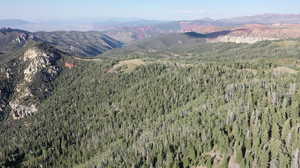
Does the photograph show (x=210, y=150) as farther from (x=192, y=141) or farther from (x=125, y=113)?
(x=125, y=113)

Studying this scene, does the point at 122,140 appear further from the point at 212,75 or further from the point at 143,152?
the point at 212,75

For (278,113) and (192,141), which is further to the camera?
(192,141)

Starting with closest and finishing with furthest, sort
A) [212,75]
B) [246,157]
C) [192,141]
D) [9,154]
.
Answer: [246,157] → [192,141] → [9,154] → [212,75]

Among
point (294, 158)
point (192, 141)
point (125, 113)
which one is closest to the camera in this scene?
point (294, 158)

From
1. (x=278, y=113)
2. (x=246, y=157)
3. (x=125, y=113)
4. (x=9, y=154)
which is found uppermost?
(x=278, y=113)

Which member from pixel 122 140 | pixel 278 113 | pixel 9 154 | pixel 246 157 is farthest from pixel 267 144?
pixel 9 154

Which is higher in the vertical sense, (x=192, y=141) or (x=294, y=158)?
(x=294, y=158)

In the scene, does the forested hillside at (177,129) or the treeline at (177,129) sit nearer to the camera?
the forested hillside at (177,129)

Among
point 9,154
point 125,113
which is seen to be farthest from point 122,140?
point 9,154

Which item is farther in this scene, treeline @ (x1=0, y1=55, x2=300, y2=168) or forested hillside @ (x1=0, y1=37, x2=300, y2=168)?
treeline @ (x1=0, y1=55, x2=300, y2=168)
